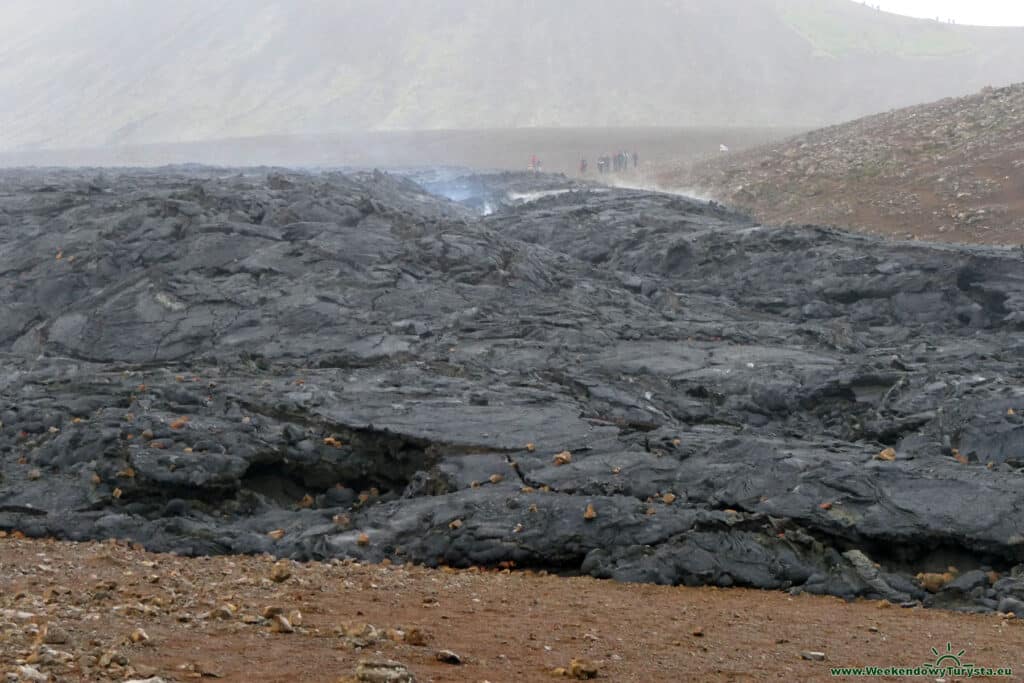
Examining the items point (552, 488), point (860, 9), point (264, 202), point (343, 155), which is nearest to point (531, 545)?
point (552, 488)

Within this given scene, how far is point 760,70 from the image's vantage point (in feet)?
291

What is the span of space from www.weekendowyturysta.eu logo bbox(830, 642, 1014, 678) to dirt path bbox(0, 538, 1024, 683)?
4.6 inches

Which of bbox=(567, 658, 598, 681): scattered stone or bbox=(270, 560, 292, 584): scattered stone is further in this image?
bbox=(270, 560, 292, 584): scattered stone

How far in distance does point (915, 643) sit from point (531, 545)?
3.26 meters

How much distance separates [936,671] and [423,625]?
3085mm

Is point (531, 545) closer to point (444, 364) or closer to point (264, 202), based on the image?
point (444, 364)

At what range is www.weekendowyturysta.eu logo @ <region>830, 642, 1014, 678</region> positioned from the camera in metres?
6.01

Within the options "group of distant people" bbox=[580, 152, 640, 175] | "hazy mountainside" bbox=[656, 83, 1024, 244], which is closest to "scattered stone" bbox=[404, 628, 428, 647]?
"hazy mountainside" bbox=[656, 83, 1024, 244]

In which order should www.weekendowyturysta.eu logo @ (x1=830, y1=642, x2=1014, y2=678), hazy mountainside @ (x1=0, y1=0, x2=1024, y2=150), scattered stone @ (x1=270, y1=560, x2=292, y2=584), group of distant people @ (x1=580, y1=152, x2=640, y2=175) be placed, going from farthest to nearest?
1. hazy mountainside @ (x1=0, y1=0, x2=1024, y2=150)
2. group of distant people @ (x1=580, y1=152, x2=640, y2=175)
3. scattered stone @ (x1=270, y1=560, x2=292, y2=584)
4. www.weekendowyturysta.eu logo @ (x1=830, y1=642, x2=1014, y2=678)

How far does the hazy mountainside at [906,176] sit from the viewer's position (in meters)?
25.7

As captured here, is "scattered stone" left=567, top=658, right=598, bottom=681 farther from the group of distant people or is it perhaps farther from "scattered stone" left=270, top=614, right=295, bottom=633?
the group of distant people

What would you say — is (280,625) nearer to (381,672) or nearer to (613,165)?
A: (381,672)

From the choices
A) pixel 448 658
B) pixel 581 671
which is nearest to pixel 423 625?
pixel 448 658

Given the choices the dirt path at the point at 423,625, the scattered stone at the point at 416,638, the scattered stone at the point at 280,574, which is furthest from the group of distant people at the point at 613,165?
the scattered stone at the point at 416,638
